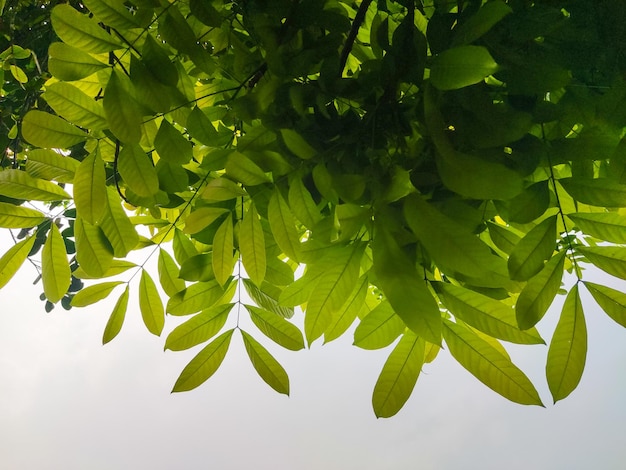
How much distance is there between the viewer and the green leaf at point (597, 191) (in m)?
0.38

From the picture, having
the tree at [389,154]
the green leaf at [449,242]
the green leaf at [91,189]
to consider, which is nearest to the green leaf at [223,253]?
the tree at [389,154]

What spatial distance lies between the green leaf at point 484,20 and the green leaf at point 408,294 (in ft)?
0.44

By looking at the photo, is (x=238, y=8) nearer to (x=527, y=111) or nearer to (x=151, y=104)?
(x=151, y=104)

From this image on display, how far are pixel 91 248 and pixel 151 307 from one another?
14cm

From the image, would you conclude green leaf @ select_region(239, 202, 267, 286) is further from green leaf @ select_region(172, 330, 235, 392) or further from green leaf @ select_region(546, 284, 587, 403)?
green leaf @ select_region(546, 284, 587, 403)

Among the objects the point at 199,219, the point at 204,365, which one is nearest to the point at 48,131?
the point at 199,219

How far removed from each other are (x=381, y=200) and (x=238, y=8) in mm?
234

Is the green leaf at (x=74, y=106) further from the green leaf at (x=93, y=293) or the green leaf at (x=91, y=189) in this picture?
the green leaf at (x=93, y=293)

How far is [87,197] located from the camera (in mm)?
421

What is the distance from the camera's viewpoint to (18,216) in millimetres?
519

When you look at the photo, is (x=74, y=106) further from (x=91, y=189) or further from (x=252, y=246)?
(x=252, y=246)

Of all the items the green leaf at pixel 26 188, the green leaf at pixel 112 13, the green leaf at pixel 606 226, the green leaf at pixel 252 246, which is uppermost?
the green leaf at pixel 112 13

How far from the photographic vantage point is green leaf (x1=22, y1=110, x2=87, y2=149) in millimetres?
429

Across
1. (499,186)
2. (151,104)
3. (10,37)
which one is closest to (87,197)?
(151,104)
